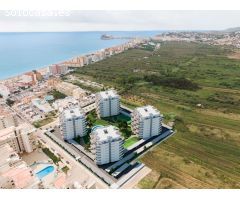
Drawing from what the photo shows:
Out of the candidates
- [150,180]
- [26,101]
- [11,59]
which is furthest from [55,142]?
[11,59]

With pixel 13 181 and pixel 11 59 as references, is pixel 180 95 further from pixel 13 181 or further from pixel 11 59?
pixel 11 59

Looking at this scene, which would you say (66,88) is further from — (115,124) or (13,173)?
(13,173)

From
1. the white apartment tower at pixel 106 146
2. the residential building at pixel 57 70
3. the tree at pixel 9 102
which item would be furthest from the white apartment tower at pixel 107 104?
the residential building at pixel 57 70

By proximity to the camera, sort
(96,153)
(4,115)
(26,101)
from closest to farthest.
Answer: (96,153) → (4,115) → (26,101)

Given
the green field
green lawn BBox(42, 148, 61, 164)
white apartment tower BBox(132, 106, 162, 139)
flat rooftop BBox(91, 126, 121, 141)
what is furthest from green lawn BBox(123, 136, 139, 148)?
green lawn BBox(42, 148, 61, 164)

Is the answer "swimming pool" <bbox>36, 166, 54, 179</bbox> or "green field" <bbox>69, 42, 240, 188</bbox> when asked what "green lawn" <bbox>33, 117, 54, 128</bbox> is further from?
"green field" <bbox>69, 42, 240, 188</bbox>

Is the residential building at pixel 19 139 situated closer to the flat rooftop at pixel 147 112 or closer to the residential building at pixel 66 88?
the flat rooftop at pixel 147 112

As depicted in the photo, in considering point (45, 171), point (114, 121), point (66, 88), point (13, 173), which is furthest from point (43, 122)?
point (13, 173)
